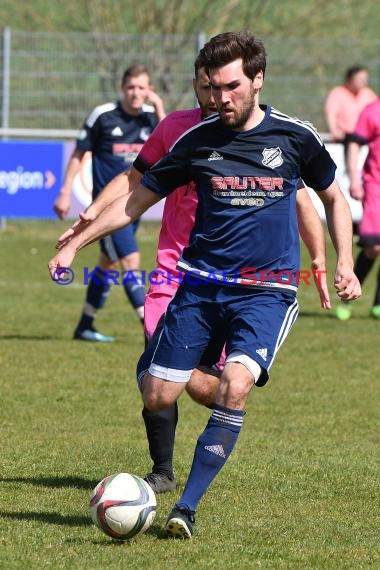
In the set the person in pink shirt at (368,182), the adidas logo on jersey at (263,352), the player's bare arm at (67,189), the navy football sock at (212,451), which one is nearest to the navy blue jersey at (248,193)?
the adidas logo on jersey at (263,352)

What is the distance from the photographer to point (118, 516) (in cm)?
537

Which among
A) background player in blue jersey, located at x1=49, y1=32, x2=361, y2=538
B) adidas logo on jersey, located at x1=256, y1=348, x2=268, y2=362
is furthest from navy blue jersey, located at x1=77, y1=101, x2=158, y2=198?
adidas logo on jersey, located at x1=256, y1=348, x2=268, y2=362

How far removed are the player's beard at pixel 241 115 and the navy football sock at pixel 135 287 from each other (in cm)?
573

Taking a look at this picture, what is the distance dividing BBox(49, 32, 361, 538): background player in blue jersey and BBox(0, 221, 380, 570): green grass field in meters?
0.50

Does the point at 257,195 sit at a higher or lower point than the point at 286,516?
higher

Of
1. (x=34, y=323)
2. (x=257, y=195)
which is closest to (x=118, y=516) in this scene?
(x=257, y=195)

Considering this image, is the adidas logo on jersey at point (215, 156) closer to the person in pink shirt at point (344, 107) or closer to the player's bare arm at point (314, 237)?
the player's bare arm at point (314, 237)

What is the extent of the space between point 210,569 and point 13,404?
12.5 feet

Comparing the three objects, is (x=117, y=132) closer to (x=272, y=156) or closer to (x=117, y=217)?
(x=117, y=217)

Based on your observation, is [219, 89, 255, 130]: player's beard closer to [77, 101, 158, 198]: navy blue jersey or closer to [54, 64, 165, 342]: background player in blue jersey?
[54, 64, 165, 342]: background player in blue jersey

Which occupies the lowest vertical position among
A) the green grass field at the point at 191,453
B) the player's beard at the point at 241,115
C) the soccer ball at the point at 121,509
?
the green grass field at the point at 191,453

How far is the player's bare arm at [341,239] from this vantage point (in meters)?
5.66

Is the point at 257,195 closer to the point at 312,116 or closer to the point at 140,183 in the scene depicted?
the point at 140,183

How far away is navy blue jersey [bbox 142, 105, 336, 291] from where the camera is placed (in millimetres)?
5578
